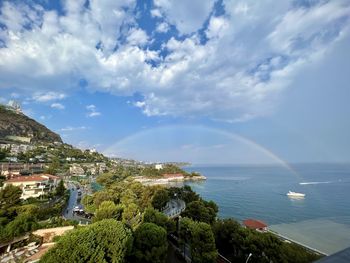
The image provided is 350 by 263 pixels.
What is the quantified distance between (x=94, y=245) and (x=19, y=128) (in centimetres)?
10020

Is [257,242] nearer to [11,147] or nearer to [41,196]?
[41,196]

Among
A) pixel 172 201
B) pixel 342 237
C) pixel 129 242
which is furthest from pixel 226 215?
pixel 129 242

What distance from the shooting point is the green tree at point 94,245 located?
801cm

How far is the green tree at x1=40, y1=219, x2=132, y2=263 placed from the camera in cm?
801

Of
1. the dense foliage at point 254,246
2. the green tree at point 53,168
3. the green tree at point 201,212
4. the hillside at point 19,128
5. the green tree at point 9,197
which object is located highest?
the hillside at point 19,128

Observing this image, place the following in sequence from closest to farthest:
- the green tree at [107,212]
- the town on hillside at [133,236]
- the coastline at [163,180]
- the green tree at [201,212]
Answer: the town on hillside at [133,236] → the green tree at [107,212] → the green tree at [201,212] → the coastline at [163,180]

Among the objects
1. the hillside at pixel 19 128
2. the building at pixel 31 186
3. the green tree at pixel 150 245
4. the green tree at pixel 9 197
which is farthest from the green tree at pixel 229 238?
the hillside at pixel 19 128

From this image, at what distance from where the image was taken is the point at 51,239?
590 inches

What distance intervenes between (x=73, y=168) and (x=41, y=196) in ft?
140

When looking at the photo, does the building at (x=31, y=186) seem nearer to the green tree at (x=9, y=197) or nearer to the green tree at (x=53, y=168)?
the green tree at (x=9, y=197)

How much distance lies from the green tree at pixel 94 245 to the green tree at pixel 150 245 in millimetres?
1120

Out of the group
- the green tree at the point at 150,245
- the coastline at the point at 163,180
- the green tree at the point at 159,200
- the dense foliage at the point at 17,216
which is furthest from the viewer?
the coastline at the point at 163,180

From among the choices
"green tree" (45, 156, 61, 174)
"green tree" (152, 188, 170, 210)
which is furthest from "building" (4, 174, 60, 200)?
"green tree" (45, 156, 61, 174)

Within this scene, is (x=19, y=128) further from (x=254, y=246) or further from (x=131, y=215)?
(x=254, y=246)
